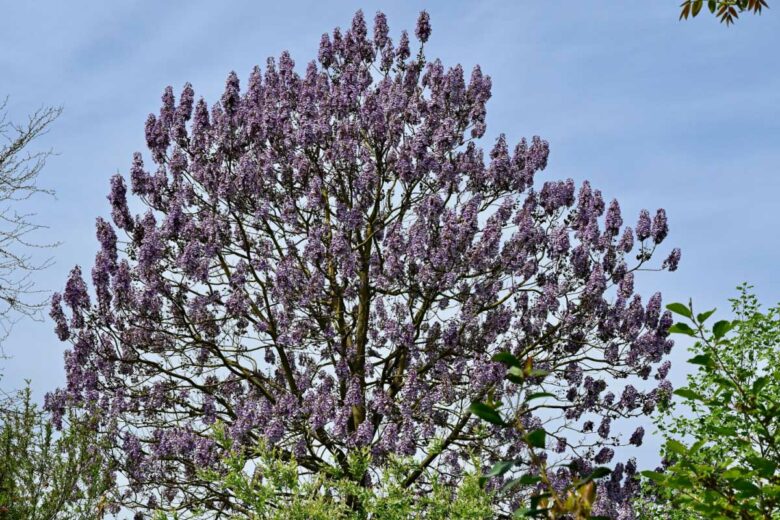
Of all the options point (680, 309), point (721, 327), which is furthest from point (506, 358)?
point (721, 327)

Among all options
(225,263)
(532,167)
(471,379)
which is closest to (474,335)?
(471,379)

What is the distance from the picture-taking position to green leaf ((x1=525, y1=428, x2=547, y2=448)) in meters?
2.80

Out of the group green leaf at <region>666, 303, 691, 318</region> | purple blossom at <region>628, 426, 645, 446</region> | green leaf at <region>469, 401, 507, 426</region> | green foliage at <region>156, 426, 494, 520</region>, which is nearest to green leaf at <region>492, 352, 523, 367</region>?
green leaf at <region>469, 401, 507, 426</region>

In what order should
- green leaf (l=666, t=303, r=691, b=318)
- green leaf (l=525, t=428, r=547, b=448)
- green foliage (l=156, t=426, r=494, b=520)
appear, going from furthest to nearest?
green foliage (l=156, t=426, r=494, b=520) → green leaf (l=666, t=303, r=691, b=318) → green leaf (l=525, t=428, r=547, b=448)

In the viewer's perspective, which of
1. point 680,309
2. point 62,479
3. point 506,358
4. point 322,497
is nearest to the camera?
point 506,358

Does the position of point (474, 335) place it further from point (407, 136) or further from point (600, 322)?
point (407, 136)

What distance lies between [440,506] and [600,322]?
580 centimetres

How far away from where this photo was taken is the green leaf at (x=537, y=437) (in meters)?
2.80

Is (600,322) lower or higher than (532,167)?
→ lower

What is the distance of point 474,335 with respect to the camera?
43.7 ft

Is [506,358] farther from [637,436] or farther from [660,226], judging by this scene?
[637,436]

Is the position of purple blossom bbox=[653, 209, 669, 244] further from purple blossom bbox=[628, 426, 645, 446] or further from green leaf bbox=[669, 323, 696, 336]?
green leaf bbox=[669, 323, 696, 336]

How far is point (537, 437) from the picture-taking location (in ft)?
9.23

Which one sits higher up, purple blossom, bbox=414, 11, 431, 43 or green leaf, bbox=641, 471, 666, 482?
purple blossom, bbox=414, 11, 431, 43
